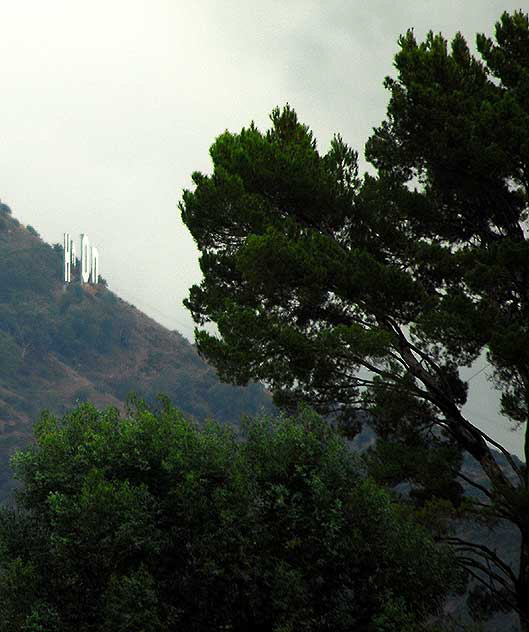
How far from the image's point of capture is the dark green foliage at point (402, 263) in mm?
18875

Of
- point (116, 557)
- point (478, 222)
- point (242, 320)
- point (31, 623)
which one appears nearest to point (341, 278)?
point (242, 320)

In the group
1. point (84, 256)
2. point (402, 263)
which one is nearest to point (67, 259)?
point (84, 256)

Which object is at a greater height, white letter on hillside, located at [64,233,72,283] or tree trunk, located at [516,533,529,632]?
white letter on hillside, located at [64,233,72,283]

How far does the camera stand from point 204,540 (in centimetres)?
1384

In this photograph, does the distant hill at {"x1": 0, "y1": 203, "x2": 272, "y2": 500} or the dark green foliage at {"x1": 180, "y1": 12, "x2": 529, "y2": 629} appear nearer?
the dark green foliage at {"x1": 180, "y1": 12, "x2": 529, "y2": 629}

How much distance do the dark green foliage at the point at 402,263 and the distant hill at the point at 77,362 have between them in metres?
144

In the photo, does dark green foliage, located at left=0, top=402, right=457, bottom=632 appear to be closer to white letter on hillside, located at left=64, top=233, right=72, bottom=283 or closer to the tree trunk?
the tree trunk

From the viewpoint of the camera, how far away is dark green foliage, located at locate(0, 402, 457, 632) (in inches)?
535

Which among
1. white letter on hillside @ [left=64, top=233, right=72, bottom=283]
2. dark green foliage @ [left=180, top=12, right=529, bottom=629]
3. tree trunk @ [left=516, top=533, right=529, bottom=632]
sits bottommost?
tree trunk @ [left=516, top=533, right=529, bottom=632]

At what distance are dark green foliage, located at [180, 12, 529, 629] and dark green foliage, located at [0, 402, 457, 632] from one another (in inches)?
160

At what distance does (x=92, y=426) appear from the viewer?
15578 millimetres

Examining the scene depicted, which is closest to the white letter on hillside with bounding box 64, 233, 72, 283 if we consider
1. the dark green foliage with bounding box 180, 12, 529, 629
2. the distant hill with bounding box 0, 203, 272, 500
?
the distant hill with bounding box 0, 203, 272, 500

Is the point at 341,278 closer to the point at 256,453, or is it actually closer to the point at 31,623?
the point at 256,453

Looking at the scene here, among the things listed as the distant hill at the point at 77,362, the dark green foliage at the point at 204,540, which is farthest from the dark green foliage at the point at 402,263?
the distant hill at the point at 77,362
